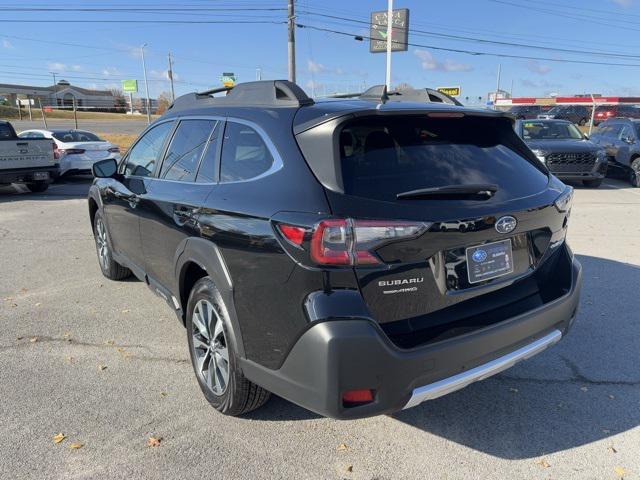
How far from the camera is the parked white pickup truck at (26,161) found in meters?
11.7

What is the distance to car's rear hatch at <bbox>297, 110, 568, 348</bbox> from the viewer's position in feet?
7.64

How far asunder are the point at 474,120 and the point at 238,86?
157 cm

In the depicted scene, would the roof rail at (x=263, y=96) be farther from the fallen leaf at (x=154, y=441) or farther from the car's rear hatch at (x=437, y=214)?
the fallen leaf at (x=154, y=441)

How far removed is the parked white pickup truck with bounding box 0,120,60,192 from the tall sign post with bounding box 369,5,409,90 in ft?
44.8

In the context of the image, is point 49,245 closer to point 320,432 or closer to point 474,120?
point 320,432

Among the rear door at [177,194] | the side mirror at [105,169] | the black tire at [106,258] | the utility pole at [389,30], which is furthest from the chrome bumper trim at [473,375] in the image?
the utility pole at [389,30]

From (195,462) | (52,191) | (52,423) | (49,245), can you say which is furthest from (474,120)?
(52,191)

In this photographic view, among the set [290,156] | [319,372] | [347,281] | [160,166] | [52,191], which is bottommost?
[52,191]

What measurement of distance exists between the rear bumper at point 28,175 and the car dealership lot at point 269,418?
27.0 ft

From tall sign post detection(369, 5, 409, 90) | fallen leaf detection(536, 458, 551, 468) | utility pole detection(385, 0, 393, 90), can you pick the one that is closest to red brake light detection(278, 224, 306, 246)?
fallen leaf detection(536, 458, 551, 468)

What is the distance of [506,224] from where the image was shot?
2.64 meters

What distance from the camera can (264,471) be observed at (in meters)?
2.67

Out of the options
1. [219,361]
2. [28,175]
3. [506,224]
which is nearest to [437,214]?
[506,224]

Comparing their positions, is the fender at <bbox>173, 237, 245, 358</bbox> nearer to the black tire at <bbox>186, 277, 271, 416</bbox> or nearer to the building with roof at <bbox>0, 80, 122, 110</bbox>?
the black tire at <bbox>186, 277, 271, 416</bbox>
